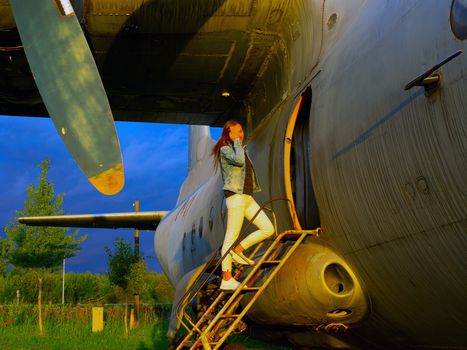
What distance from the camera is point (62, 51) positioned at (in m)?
5.59

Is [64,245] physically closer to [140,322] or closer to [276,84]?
[140,322]

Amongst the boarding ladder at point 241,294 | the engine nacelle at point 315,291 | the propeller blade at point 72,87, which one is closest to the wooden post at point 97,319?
the boarding ladder at point 241,294

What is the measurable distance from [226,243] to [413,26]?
259 centimetres

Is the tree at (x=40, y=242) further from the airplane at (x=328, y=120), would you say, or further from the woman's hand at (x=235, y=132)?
the woman's hand at (x=235, y=132)

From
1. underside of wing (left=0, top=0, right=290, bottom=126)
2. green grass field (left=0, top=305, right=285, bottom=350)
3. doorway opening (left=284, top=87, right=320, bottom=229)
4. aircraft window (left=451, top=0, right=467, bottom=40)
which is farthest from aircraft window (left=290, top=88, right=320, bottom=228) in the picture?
green grass field (left=0, top=305, right=285, bottom=350)

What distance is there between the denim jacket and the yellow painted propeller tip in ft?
3.23

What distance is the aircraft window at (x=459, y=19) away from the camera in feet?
11.5

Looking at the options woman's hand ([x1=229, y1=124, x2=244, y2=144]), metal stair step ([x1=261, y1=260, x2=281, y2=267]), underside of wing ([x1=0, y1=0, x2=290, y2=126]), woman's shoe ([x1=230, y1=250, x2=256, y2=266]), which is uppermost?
underside of wing ([x1=0, y1=0, x2=290, y2=126])

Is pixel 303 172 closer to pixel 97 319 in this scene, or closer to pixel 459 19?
pixel 459 19

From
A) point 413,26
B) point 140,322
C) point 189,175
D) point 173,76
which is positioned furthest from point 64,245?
point 413,26

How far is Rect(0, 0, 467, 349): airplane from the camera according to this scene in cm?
376

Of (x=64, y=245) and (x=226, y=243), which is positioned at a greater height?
(x=64, y=245)

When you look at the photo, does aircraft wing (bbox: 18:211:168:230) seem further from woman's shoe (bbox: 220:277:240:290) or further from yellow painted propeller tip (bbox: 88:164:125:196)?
woman's shoe (bbox: 220:277:240:290)

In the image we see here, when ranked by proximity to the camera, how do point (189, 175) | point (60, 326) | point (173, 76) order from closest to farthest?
point (173, 76), point (189, 175), point (60, 326)
